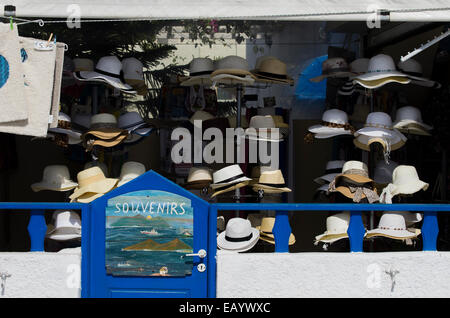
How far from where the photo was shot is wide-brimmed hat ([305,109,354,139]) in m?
5.30

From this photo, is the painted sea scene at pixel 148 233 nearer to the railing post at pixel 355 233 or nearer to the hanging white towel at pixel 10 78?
the hanging white towel at pixel 10 78

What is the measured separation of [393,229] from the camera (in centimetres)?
471

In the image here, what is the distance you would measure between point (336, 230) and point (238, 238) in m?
0.86

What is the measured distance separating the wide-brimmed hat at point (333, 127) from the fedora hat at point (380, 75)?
1.19ft

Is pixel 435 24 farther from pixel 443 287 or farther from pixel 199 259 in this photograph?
pixel 199 259

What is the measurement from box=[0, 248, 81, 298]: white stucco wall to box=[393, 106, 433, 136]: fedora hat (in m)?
3.07

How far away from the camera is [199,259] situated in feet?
13.5

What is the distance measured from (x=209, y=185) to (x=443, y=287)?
7.11ft

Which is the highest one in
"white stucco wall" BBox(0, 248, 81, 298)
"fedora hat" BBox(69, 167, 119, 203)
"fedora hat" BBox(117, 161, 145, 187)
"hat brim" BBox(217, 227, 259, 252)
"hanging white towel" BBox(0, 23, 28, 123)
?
"hanging white towel" BBox(0, 23, 28, 123)

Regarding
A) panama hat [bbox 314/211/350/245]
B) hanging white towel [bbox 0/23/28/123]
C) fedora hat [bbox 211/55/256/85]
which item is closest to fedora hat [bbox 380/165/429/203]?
panama hat [bbox 314/211/350/245]

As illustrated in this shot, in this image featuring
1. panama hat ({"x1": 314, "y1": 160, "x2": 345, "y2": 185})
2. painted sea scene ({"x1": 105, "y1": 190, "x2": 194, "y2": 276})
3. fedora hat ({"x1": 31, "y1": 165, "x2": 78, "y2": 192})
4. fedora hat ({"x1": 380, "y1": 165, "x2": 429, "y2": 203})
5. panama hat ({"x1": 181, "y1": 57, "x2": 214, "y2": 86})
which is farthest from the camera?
panama hat ({"x1": 181, "y1": 57, "x2": 214, "y2": 86})

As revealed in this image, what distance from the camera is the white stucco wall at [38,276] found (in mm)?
4148

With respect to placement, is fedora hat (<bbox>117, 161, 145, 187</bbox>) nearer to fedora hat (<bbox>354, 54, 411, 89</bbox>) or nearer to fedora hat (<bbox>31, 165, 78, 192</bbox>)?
fedora hat (<bbox>31, 165, 78, 192</bbox>)

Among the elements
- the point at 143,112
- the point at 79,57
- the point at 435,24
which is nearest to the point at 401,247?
the point at 435,24
